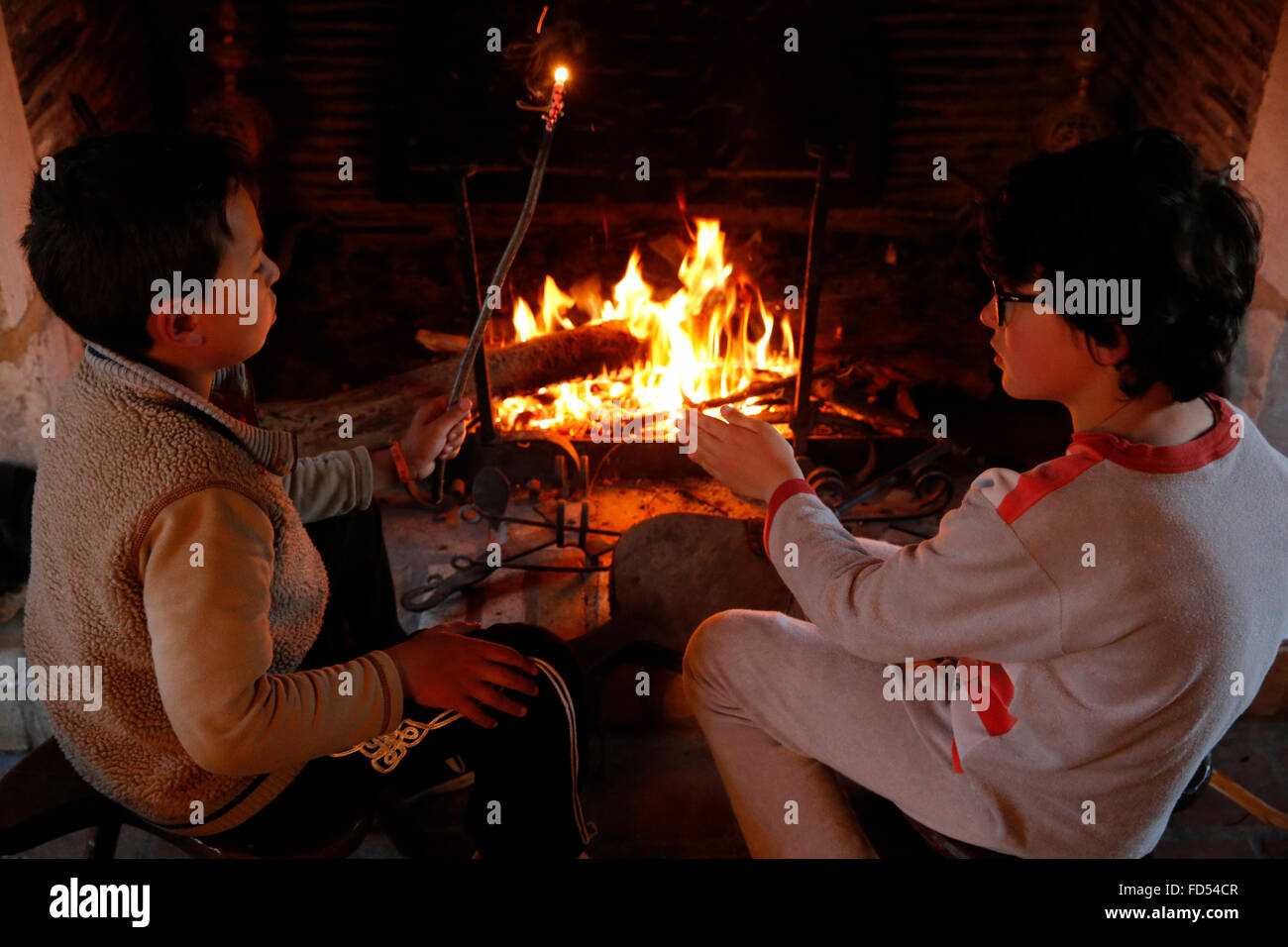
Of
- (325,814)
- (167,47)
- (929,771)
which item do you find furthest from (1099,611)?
(167,47)

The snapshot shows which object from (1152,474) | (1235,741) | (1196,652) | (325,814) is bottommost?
(1235,741)

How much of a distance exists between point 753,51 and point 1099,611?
2409mm

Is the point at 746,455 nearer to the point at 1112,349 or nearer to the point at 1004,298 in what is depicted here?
the point at 1004,298

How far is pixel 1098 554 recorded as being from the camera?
3.63ft

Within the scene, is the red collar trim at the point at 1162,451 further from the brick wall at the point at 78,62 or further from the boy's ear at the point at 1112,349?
the brick wall at the point at 78,62

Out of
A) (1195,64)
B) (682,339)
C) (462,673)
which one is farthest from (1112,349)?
(682,339)

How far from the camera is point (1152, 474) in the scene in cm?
112

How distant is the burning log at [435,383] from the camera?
2842 millimetres

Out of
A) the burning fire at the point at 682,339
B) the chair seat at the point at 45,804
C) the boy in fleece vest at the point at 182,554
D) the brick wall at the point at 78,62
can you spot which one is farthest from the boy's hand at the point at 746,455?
the brick wall at the point at 78,62

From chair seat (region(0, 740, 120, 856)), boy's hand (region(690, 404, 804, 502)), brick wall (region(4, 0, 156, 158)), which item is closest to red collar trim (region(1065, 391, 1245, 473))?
boy's hand (region(690, 404, 804, 502))

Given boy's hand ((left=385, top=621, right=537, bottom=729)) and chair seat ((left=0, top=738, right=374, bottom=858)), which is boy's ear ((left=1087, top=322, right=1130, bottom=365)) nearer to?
boy's hand ((left=385, top=621, right=537, bottom=729))

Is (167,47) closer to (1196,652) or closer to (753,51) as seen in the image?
(753,51)

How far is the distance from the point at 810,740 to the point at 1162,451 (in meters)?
0.72

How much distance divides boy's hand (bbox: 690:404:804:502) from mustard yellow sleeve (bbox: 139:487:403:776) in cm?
72
